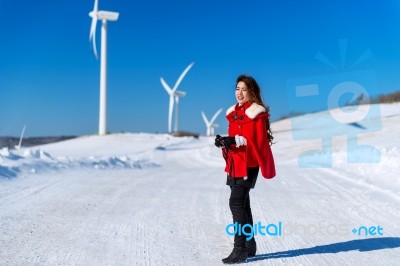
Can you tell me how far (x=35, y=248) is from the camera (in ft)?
14.4

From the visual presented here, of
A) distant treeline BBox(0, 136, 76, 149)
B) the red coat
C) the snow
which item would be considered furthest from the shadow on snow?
distant treeline BBox(0, 136, 76, 149)

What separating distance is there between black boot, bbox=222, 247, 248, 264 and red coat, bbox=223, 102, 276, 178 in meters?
0.65

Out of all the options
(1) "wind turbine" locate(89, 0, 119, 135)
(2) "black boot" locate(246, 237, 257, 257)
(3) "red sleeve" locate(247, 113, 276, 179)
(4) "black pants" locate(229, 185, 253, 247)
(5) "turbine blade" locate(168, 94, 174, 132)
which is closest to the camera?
(3) "red sleeve" locate(247, 113, 276, 179)

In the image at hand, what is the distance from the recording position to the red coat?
4109mm

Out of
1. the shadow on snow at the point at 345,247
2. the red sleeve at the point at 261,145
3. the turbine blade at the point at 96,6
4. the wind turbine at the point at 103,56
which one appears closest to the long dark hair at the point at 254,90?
the red sleeve at the point at 261,145

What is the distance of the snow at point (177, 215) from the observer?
4.36 metres

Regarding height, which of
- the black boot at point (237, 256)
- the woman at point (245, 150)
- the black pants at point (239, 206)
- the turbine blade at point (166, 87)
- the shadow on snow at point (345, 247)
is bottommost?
the shadow on snow at point (345, 247)

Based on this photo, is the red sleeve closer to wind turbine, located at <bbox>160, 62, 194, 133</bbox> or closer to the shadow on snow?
the shadow on snow

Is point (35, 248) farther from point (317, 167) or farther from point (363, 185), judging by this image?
point (317, 167)

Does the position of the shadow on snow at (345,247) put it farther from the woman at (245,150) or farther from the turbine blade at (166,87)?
the turbine blade at (166,87)

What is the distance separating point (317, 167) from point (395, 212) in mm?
6657

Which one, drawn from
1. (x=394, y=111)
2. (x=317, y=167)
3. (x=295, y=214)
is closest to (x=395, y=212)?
(x=295, y=214)

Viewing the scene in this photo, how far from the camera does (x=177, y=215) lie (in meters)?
6.11

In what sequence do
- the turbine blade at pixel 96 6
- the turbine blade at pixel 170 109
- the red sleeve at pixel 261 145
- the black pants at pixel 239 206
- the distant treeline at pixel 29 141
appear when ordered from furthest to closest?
the turbine blade at pixel 170 109 < the turbine blade at pixel 96 6 < the distant treeline at pixel 29 141 < the black pants at pixel 239 206 < the red sleeve at pixel 261 145
